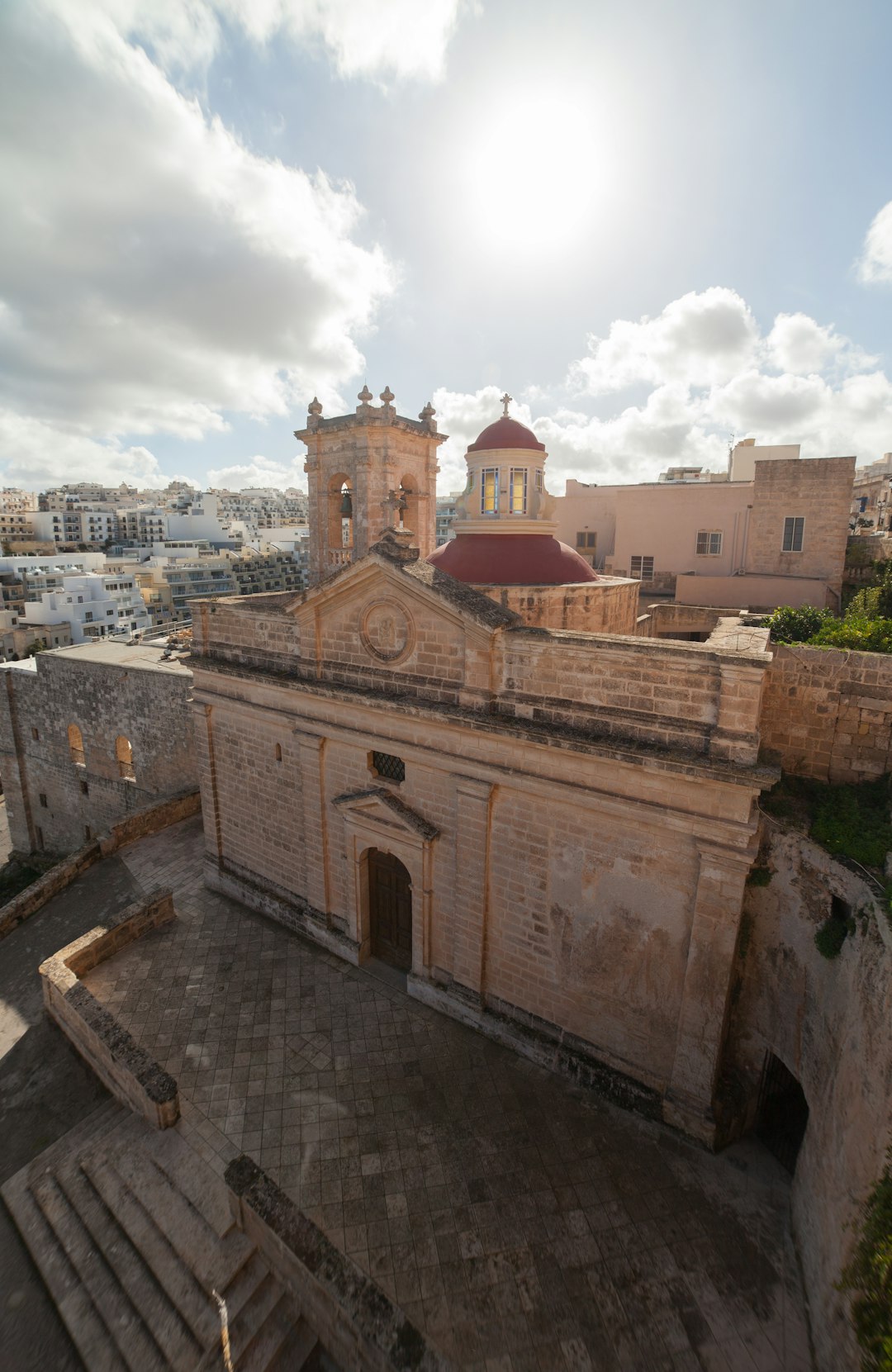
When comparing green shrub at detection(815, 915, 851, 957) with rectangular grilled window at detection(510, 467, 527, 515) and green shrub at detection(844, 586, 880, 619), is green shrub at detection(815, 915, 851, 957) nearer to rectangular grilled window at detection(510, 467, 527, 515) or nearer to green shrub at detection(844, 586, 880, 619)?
green shrub at detection(844, 586, 880, 619)

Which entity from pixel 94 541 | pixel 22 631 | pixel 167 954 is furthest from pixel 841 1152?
pixel 94 541

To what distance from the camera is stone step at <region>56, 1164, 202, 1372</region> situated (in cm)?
645

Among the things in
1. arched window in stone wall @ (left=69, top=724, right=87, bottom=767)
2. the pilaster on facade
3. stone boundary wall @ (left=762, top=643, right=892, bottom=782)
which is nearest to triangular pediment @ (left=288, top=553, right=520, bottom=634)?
stone boundary wall @ (left=762, top=643, right=892, bottom=782)

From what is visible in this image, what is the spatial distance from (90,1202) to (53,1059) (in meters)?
3.07

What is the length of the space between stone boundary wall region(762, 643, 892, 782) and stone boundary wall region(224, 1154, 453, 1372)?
7217 millimetres

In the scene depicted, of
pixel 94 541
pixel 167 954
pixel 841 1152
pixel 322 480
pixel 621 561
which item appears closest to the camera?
pixel 841 1152

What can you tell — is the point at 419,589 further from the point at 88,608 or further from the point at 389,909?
the point at 88,608

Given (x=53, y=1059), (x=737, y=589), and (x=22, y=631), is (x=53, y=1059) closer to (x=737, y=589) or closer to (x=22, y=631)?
(x=737, y=589)

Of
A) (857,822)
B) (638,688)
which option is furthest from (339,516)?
(857,822)

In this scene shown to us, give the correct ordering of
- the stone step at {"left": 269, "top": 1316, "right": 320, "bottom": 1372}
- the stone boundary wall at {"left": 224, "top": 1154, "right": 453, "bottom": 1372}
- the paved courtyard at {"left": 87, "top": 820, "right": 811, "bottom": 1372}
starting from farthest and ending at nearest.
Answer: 1. the stone step at {"left": 269, "top": 1316, "right": 320, "bottom": 1372}
2. the paved courtyard at {"left": 87, "top": 820, "right": 811, "bottom": 1372}
3. the stone boundary wall at {"left": 224, "top": 1154, "right": 453, "bottom": 1372}

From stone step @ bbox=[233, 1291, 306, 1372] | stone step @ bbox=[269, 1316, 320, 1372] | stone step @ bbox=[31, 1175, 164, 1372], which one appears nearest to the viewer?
stone step @ bbox=[233, 1291, 306, 1372]

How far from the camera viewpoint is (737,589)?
1847cm

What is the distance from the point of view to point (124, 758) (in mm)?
20406

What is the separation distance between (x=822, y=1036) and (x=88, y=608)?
202ft
